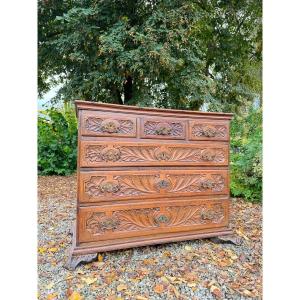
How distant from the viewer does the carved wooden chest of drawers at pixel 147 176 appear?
1.75 metres

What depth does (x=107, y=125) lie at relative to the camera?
178 centimetres

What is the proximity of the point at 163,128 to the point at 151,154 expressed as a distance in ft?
0.74

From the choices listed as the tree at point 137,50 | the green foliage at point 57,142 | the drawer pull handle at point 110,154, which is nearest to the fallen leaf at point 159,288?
the drawer pull handle at point 110,154

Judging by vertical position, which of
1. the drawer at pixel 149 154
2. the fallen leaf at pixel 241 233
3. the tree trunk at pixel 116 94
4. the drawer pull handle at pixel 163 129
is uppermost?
the tree trunk at pixel 116 94

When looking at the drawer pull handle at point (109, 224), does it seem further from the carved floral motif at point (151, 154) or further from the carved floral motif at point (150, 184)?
the carved floral motif at point (151, 154)

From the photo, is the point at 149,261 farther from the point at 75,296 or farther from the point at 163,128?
the point at 163,128

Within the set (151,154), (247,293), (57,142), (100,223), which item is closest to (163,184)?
(151,154)

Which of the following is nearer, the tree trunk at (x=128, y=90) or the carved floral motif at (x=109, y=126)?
the carved floral motif at (x=109, y=126)

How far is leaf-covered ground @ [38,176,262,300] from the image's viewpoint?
1545 mm

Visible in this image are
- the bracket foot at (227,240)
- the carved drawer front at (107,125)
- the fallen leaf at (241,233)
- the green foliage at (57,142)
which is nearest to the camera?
the carved drawer front at (107,125)

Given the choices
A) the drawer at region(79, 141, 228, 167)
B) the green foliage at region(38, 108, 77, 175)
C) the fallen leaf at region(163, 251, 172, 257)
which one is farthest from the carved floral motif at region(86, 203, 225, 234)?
the green foliage at region(38, 108, 77, 175)

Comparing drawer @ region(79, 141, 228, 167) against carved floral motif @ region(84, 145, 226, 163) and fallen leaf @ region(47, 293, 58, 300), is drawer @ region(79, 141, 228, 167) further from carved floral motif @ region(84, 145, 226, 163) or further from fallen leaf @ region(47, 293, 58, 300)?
fallen leaf @ region(47, 293, 58, 300)
